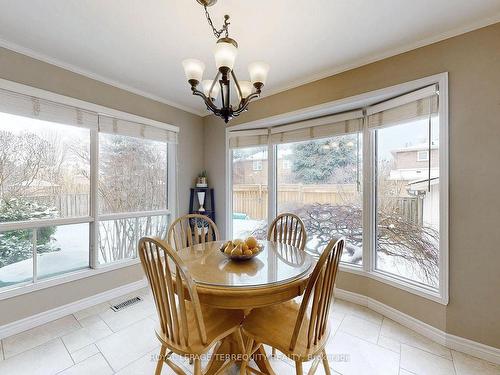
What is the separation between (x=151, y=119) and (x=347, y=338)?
3.38m

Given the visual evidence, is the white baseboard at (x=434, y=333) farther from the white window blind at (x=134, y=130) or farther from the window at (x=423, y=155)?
the white window blind at (x=134, y=130)

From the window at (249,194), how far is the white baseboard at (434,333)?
60.9 inches

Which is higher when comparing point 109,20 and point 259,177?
point 109,20

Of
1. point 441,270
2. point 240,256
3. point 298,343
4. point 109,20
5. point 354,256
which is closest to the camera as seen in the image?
point 298,343

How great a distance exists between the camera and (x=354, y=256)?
109 inches

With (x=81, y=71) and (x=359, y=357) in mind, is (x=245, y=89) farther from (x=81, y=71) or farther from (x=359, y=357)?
(x=359, y=357)

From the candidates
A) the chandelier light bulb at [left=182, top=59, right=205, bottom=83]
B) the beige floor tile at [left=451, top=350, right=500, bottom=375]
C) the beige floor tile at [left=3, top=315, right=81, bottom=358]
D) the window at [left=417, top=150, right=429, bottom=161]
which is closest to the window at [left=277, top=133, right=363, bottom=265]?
the window at [left=417, top=150, right=429, bottom=161]

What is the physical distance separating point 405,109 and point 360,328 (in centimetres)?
211

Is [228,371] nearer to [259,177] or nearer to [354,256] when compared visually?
[354,256]

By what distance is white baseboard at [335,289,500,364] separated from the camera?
71.1 inches

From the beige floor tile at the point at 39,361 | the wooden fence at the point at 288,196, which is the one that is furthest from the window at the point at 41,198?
the wooden fence at the point at 288,196

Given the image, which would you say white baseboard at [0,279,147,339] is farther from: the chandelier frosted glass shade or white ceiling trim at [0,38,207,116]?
the chandelier frosted glass shade

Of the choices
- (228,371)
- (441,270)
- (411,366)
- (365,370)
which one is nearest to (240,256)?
(228,371)

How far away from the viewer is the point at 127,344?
6.51ft
